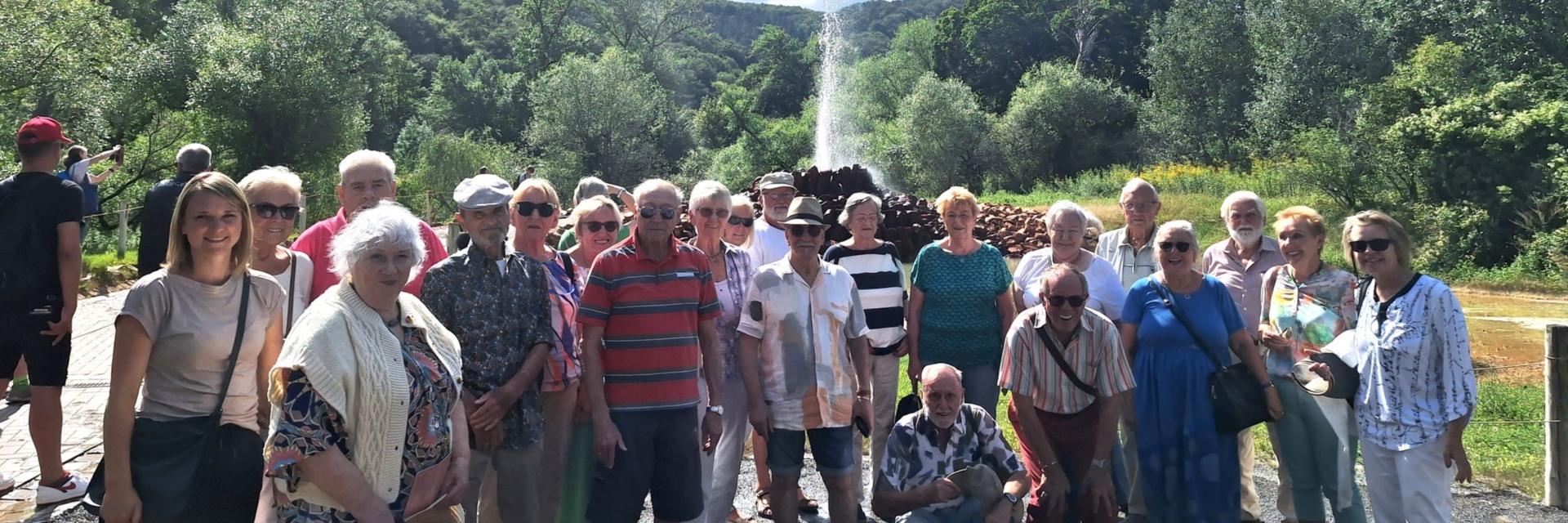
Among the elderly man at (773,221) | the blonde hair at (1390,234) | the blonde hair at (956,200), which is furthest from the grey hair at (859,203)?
the blonde hair at (1390,234)

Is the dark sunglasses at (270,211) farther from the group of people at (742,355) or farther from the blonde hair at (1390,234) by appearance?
the blonde hair at (1390,234)

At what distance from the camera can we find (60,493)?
4.93m

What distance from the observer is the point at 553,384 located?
4.04m

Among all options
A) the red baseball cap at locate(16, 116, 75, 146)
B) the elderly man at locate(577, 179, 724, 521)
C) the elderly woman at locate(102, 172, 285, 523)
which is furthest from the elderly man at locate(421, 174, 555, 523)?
the red baseball cap at locate(16, 116, 75, 146)

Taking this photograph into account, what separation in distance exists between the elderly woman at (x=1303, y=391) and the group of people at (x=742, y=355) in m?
0.01

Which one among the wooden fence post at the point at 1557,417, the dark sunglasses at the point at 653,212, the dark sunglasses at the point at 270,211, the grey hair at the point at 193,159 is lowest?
the wooden fence post at the point at 1557,417

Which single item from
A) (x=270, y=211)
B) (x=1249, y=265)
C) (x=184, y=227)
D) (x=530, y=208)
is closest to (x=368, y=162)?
(x=270, y=211)

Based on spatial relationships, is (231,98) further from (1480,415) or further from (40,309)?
(1480,415)

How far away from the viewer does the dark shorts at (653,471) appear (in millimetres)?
4145

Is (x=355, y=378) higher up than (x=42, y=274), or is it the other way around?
(x=42, y=274)

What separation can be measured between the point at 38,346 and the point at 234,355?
2.43 metres

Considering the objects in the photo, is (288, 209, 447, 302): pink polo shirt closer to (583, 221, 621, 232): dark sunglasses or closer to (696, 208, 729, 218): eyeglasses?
(583, 221, 621, 232): dark sunglasses

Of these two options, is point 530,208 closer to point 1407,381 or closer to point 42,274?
point 42,274

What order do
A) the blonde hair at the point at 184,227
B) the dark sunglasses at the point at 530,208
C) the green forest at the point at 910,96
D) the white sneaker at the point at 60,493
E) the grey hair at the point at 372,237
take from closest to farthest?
the grey hair at the point at 372,237, the blonde hair at the point at 184,227, the dark sunglasses at the point at 530,208, the white sneaker at the point at 60,493, the green forest at the point at 910,96
